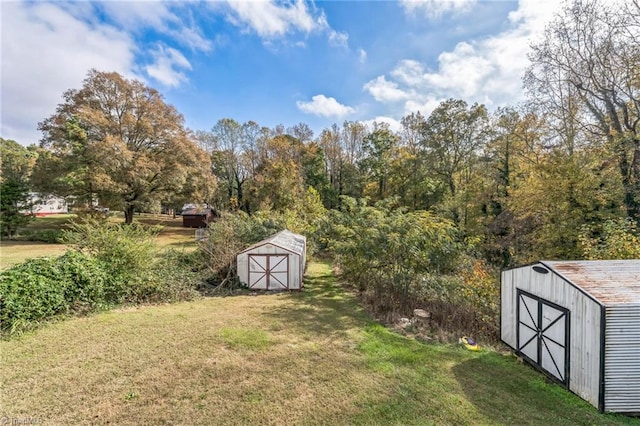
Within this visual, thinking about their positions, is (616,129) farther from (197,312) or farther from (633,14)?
(197,312)

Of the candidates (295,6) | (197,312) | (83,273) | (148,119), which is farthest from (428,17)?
(148,119)

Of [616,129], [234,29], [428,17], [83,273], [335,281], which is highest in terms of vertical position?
[428,17]

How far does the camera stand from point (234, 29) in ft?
35.9

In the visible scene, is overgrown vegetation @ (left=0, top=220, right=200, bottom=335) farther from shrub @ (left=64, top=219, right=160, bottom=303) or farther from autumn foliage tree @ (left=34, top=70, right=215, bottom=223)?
autumn foliage tree @ (left=34, top=70, right=215, bottom=223)

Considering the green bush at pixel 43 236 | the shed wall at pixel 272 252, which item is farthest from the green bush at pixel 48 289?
the green bush at pixel 43 236

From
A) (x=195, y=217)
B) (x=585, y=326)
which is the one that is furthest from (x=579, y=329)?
(x=195, y=217)

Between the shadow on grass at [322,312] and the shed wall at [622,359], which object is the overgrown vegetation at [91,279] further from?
the shed wall at [622,359]

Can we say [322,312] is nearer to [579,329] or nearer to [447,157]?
[579,329]

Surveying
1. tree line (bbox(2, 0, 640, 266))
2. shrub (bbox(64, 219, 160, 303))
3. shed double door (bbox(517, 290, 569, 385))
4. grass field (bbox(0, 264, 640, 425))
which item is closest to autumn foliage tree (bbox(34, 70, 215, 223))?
tree line (bbox(2, 0, 640, 266))

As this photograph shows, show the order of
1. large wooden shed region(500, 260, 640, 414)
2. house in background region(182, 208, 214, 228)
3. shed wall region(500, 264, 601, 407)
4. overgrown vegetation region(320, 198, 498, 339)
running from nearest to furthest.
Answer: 1. large wooden shed region(500, 260, 640, 414)
2. shed wall region(500, 264, 601, 407)
3. overgrown vegetation region(320, 198, 498, 339)
4. house in background region(182, 208, 214, 228)

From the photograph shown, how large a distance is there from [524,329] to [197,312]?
9209 millimetres

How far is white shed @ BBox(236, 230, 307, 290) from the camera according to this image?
1215 cm

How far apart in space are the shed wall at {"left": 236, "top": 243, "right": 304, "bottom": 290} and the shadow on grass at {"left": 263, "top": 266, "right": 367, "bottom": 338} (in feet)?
1.85

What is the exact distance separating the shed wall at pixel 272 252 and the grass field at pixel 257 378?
13.3 ft
